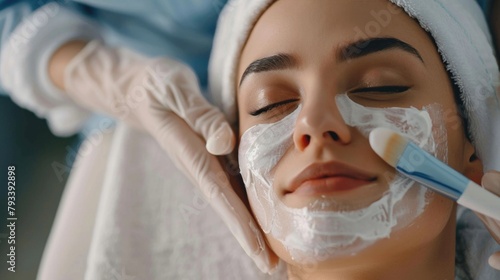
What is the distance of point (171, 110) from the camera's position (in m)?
1.15

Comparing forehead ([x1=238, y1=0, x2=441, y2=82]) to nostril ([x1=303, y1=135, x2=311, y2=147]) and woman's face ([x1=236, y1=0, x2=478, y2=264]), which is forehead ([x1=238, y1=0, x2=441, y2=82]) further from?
nostril ([x1=303, y1=135, x2=311, y2=147])

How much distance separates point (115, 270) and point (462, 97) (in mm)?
710

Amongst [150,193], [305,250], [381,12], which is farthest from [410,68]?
[150,193]

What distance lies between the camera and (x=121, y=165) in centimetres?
120

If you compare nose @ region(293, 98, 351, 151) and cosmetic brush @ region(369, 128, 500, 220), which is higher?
nose @ region(293, 98, 351, 151)

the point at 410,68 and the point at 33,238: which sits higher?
the point at 410,68

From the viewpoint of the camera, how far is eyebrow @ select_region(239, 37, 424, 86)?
35.1 inches

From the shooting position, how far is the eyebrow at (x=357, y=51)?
2.92 ft

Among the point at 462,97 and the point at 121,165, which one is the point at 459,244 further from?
the point at 121,165

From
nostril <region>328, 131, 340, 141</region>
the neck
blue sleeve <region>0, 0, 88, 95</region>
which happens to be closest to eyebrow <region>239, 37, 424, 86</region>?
nostril <region>328, 131, 340, 141</region>

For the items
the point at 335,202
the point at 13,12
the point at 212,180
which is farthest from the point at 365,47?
the point at 13,12

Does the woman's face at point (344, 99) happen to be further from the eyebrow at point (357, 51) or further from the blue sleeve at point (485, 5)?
the blue sleeve at point (485, 5)

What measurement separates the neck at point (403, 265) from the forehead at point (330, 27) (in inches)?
12.4

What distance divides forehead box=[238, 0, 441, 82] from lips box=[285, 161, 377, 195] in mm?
178
